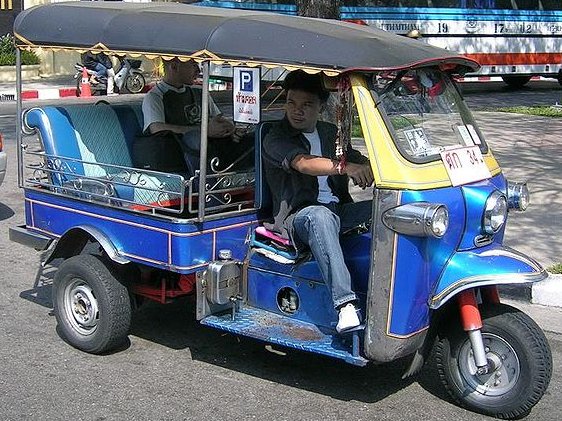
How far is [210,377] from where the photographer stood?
473 cm

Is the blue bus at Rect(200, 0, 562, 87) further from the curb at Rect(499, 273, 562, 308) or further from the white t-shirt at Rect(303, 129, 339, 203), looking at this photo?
the white t-shirt at Rect(303, 129, 339, 203)

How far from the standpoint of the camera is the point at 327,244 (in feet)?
14.0

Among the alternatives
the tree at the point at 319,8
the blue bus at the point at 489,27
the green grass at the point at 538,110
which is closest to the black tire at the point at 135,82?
the blue bus at the point at 489,27

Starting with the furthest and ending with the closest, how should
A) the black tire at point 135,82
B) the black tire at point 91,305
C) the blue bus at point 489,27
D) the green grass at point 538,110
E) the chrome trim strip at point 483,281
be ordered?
the blue bus at point 489,27 < the black tire at point 135,82 < the green grass at point 538,110 < the black tire at point 91,305 < the chrome trim strip at point 483,281

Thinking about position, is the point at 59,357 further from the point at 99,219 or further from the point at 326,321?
the point at 326,321

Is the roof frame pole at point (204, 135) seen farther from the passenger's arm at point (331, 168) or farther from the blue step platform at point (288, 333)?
the blue step platform at point (288, 333)

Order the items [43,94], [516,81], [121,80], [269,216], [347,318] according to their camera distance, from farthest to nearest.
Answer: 1. [516,81]
2. [43,94]
3. [121,80]
4. [269,216]
5. [347,318]

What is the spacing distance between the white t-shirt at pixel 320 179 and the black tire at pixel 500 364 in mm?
956

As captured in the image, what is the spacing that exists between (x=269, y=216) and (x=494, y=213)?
4.50 ft

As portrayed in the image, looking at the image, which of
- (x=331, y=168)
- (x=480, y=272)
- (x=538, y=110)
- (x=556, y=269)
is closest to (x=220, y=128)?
(x=331, y=168)

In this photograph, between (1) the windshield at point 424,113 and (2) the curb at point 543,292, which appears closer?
(1) the windshield at point 424,113

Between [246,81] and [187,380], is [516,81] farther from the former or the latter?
[187,380]

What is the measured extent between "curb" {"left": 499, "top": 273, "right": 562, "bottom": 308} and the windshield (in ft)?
5.60

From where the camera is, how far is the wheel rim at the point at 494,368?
4180 millimetres
